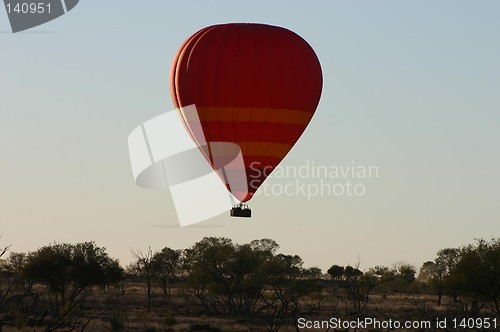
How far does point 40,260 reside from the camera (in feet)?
278

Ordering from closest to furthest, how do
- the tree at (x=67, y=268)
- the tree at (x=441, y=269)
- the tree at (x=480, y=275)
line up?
the tree at (x=480, y=275)
the tree at (x=67, y=268)
the tree at (x=441, y=269)

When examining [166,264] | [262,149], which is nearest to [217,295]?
[166,264]

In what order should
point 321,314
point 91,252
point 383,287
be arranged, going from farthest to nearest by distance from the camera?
point 383,287 → point 91,252 → point 321,314

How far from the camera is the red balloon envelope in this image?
4728cm

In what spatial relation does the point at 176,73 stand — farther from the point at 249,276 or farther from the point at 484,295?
the point at 249,276

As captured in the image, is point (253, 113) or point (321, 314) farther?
point (321, 314)

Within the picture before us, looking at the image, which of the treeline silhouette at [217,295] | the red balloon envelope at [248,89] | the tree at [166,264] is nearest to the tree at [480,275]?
the treeline silhouette at [217,295]

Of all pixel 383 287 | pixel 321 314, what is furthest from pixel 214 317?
pixel 383 287

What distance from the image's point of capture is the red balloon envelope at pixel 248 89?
47281 millimetres

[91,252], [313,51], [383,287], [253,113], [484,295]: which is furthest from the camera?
[383,287]

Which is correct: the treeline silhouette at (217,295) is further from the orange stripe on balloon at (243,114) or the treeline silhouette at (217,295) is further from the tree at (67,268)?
the orange stripe on balloon at (243,114)

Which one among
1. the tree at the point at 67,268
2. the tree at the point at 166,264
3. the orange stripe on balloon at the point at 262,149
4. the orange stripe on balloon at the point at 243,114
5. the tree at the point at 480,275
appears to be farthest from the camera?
the tree at the point at 166,264

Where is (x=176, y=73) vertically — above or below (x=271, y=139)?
above

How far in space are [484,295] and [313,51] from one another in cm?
2295
